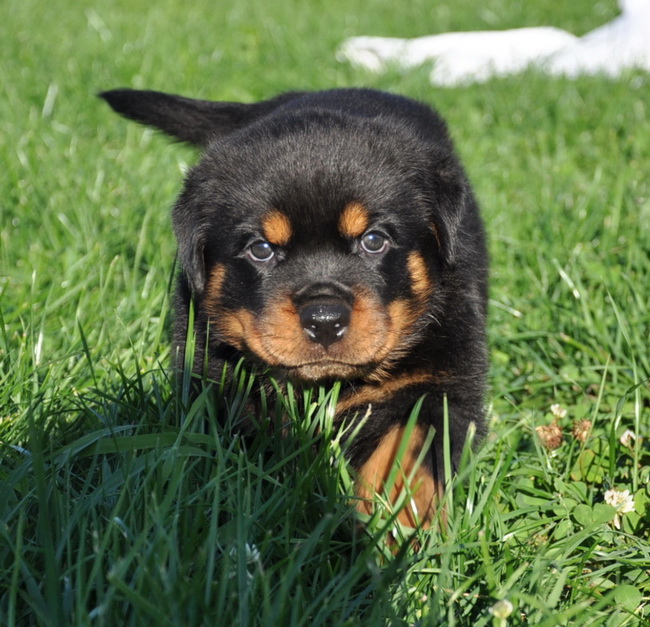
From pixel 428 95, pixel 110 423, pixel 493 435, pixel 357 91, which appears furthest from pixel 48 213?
pixel 428 95

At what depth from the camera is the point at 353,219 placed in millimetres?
1943

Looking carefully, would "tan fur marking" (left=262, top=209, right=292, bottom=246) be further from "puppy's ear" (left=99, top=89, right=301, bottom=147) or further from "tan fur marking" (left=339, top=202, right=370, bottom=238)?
"puppy's ear" (left=99, top=89, right=301, bottom=147)

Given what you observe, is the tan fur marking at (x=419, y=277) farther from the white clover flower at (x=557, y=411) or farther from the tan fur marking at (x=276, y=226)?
the white clover flower at (x=557, y=411)

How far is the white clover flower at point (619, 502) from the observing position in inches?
69.7

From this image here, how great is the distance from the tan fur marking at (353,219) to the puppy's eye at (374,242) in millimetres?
38

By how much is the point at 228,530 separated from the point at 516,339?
4.71ft

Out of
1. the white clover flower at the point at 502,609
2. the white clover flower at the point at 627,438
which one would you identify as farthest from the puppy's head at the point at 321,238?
the white clover flower at the point at 502,609

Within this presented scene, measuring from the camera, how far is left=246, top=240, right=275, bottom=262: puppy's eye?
201 cm

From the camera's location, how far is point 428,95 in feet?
16.1

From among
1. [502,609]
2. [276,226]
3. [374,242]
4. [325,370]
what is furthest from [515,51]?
[502,609]

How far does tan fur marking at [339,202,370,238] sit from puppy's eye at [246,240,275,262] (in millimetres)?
185

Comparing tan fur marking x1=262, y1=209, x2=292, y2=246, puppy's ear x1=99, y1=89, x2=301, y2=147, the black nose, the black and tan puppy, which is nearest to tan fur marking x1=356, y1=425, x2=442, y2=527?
the black and tan puppy

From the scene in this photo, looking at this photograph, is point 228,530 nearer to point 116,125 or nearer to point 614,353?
point 614,353

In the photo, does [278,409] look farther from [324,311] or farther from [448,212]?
[448,212]
